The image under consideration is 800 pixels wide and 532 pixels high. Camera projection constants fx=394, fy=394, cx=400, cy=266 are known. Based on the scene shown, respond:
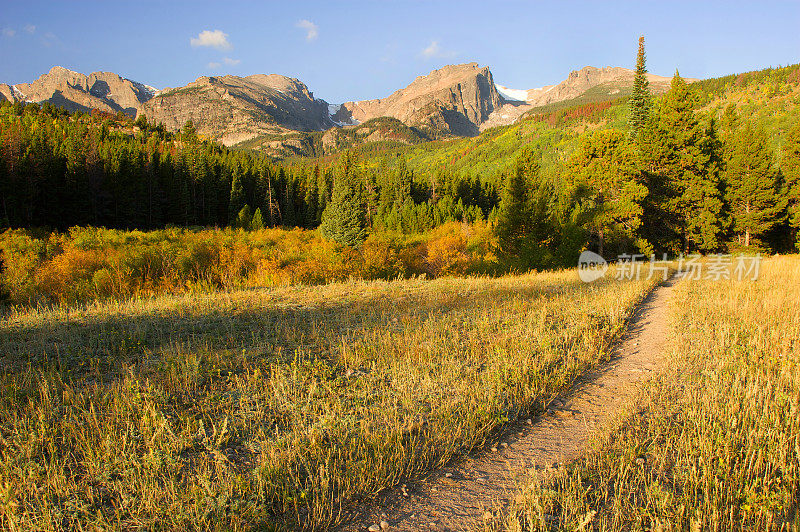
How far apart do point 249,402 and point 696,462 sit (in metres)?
4.79

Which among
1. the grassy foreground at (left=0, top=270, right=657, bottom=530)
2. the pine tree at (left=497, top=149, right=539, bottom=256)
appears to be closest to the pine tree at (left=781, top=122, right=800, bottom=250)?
the pine tree at (left=497, top=149, right=539, bottom=256)

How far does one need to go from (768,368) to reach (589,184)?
22.9 meters

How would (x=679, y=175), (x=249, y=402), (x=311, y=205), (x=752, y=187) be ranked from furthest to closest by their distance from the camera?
(x=311, y=205) < (x=752, y=187) < (x=679, y=175) < (x=249, y=402)

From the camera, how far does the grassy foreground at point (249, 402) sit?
10.4ft

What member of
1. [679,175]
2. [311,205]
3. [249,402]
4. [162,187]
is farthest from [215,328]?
[311,205]

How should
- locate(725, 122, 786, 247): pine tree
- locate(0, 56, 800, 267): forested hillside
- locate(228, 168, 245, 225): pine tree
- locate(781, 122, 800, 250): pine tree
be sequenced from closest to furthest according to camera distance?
locate(0, 56, 800, 267): forested hillside → locate(725, 122, 786, 247): pine tree → locate(781, 122, 800, 250): pine tree → locate(228, 168, 245, 225): pine tree

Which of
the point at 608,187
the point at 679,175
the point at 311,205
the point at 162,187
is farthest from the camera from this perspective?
the point at 311,205

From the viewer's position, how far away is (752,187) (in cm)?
3172

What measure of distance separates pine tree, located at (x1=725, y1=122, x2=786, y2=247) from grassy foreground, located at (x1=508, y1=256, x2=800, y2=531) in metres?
34.4

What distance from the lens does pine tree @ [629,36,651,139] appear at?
1427 inches

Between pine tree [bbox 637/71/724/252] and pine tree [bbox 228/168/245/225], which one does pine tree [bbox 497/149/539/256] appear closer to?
pine tree [bbox 637/71/724/252]

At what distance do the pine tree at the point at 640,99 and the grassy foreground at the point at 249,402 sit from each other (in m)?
36.2

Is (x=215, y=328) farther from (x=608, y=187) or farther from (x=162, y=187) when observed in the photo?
(x=162, y=187)

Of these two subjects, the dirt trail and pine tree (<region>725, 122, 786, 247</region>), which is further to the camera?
pine tree (<region>725, 122, 786, 247</region>)
